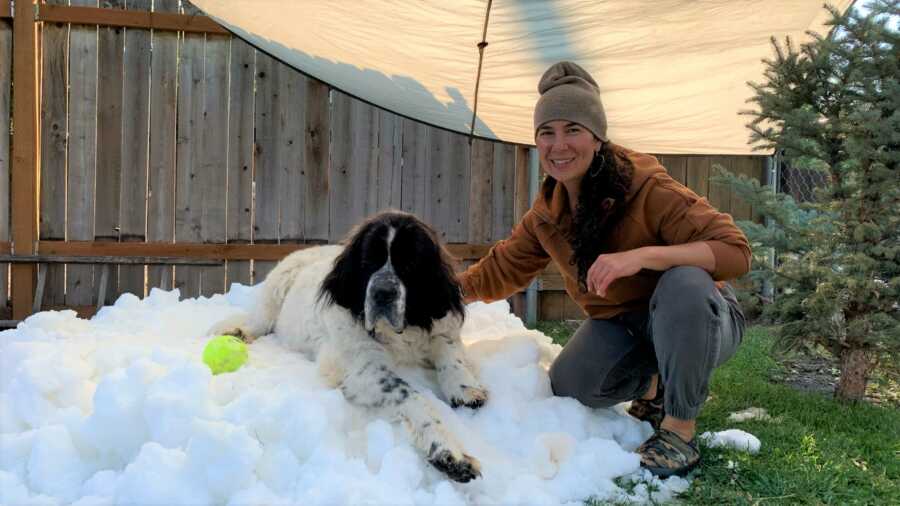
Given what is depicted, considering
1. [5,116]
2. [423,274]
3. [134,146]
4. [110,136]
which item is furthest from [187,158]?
[423,274]

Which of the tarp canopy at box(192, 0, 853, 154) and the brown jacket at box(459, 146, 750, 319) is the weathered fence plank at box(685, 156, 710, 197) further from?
the brown jacket at box(459, 146, 750, 319)

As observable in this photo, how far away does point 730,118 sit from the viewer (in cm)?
436

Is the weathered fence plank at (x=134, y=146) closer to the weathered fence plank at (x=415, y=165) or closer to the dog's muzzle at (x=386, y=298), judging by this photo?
the weathered fence plank at (x=415, y=165)

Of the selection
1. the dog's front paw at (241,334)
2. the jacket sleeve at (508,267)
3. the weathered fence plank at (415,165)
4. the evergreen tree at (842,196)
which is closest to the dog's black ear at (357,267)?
the jacket sleeve at (508,267)

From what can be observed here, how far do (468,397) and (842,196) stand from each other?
7.68 ft

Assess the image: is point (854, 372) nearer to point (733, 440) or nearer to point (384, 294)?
point (733, 440)

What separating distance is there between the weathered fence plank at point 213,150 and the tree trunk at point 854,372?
15.2ft

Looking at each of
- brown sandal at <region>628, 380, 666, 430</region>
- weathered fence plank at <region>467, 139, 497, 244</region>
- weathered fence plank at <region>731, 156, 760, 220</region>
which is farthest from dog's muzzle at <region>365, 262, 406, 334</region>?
weathered fence plank at <region>731, 156, 760, 220</region>

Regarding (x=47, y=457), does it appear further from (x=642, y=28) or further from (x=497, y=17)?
(x=642, y=28)

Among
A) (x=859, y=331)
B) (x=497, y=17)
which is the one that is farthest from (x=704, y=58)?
(x=859, y=331)

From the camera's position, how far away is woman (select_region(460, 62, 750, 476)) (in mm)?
2211

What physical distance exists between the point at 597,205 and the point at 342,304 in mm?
1091

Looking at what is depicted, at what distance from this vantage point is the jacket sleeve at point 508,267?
299cm

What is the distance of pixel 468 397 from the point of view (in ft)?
8.07
